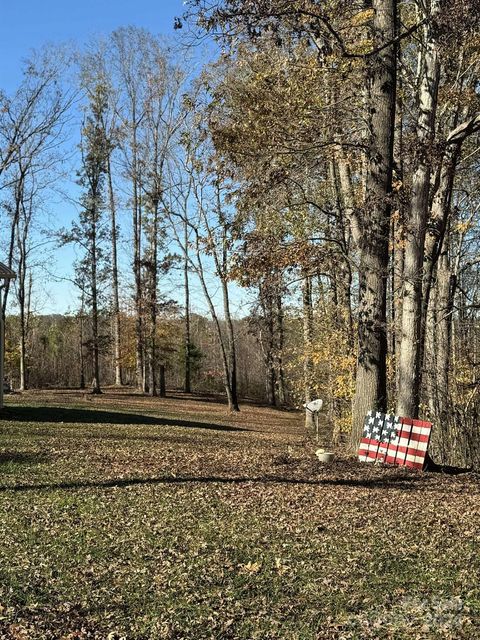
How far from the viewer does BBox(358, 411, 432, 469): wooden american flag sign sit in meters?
8.84

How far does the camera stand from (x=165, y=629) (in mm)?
3566

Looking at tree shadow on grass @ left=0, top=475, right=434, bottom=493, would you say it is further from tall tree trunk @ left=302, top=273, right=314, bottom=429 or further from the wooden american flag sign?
tall tree trunk @ left=302, top=273, right=314, bottom=429

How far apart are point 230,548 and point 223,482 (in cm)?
251

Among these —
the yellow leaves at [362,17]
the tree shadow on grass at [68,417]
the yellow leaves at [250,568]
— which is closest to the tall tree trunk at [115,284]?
the tree shadow on grass at [68,417]

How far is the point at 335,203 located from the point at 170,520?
1168cm

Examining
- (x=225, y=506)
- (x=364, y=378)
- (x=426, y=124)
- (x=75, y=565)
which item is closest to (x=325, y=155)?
(x=426, y=124)

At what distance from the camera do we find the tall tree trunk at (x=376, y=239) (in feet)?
30.9

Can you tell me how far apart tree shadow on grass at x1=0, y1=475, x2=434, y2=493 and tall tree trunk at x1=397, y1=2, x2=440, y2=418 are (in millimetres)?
1551

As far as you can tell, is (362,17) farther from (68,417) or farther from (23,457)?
(68,417)

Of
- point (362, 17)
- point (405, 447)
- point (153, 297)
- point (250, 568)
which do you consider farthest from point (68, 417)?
point (153, 297)

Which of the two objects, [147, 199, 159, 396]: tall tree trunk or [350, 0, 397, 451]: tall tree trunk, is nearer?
[350, 0, 397, 451]: tall tree trunk

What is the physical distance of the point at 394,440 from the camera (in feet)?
29.8

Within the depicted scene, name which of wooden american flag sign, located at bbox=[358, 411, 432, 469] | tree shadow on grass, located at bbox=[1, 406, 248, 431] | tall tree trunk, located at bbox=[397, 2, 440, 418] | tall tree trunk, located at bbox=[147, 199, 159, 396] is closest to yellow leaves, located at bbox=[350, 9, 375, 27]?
tall tree trunk, located at bbox=[397, 2, 440, 418]

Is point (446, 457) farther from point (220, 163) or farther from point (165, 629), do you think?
point (165, 629)
